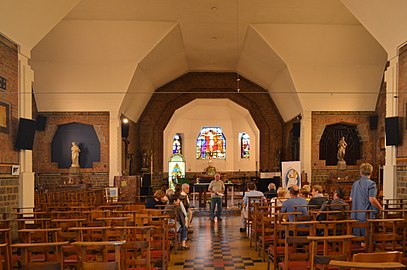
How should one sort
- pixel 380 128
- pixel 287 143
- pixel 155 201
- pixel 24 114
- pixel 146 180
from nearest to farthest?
1. pixel 155 201
2. pixel 24 114
3. pixel 380 128
4. pixel 146 180
5. pixel 287 143

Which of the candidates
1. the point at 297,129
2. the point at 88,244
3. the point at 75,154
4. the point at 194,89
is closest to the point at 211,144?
the point at 194,89

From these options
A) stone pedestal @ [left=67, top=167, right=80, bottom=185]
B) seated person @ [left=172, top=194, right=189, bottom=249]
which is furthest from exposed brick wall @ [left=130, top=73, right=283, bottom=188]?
seated person @ [left=172, top=194, right=189, bottom=249]

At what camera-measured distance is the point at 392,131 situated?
9.66 m

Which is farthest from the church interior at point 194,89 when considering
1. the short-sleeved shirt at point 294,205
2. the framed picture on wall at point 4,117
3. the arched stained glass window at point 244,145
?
the arched stained glass window at point 244,145

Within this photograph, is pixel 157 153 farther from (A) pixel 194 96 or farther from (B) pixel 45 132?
(B) pixel 45 132

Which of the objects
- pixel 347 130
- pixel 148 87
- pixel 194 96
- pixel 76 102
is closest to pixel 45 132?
pixel 76 102

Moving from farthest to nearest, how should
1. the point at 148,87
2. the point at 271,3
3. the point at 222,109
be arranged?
the point at 222,109 < the point at 148,87 < the point at 271,3

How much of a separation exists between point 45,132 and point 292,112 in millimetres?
10286

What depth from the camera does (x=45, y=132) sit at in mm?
16266

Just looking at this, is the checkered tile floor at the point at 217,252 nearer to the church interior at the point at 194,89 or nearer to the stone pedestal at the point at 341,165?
the church interior at the point at 194,89

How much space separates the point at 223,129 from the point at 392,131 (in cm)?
1765

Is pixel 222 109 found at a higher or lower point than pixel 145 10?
lower

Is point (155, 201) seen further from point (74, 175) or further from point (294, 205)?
point (74, 175)

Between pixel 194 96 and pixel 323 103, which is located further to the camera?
pixel 194 96
